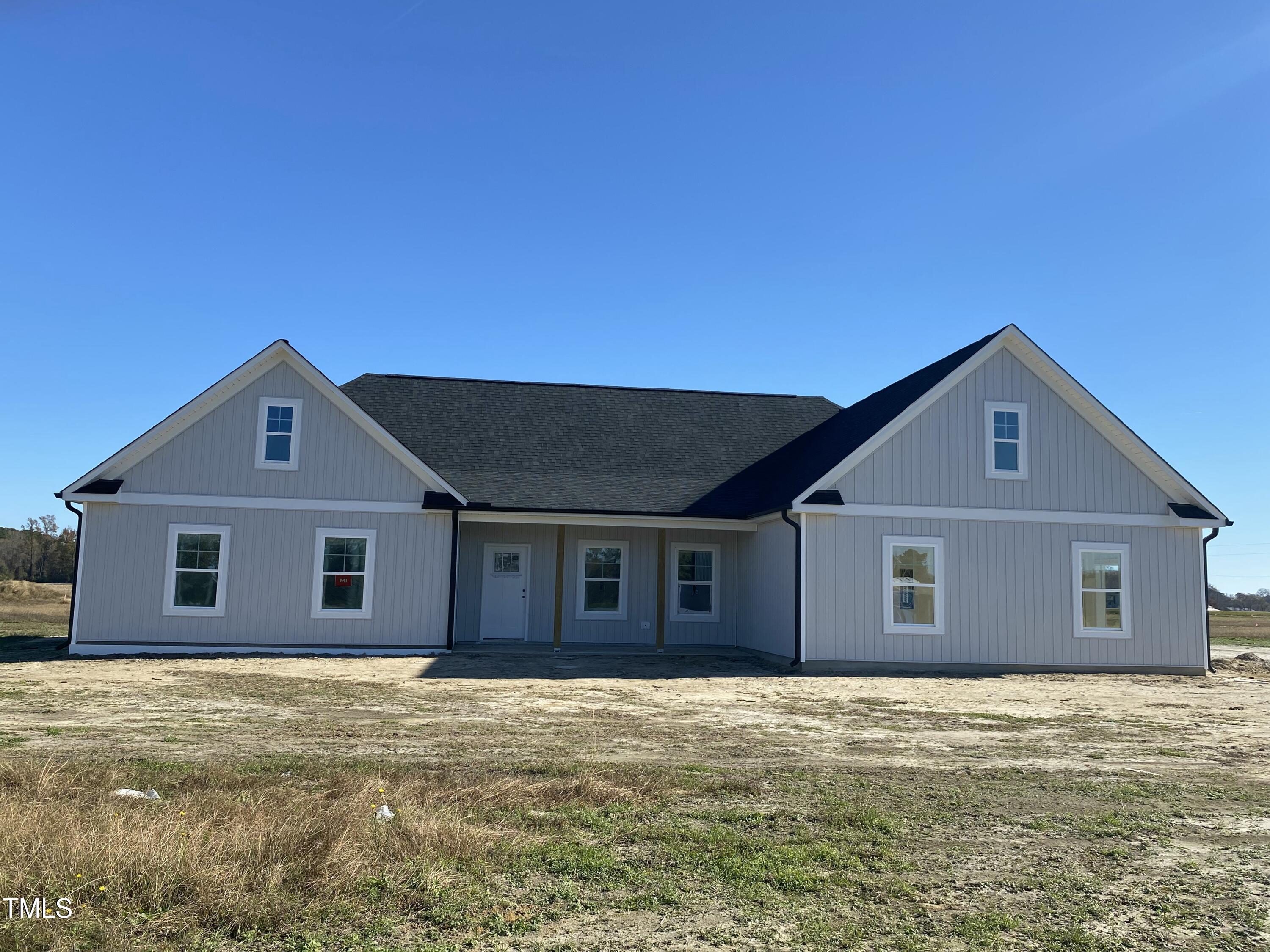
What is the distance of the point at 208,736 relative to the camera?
908 cm

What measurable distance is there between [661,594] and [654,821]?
1335 centimetres

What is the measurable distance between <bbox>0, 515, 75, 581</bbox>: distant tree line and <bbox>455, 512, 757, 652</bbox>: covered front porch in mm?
35814

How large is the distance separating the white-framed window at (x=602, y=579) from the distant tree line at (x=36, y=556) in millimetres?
→ 36930

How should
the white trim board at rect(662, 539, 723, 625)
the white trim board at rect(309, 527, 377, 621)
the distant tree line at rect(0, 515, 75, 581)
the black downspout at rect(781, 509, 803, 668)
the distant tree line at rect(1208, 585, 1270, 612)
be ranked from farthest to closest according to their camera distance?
1. the distant tree line at rect(1208, 585, 1270, 612)
2. the distant tree line at rect(0, 515, 75, 581)
3. the white trim board at rect(662, 539, 723, 625)
4. the white trim board at rect(309, 527, 377, 621)
5. the black downspout at rect(781, 509, 803, 668)

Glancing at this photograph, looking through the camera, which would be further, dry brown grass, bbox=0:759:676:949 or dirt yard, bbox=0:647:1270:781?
dirt yard, bbox=0:647:1270:781

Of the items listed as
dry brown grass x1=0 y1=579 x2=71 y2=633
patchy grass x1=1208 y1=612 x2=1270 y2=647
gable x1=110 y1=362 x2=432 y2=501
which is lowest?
dry brown grass x1=0 y1=579 x2=71 y2=633

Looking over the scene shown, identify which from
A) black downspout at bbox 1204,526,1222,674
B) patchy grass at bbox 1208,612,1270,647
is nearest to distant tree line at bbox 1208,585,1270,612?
patchy grass at bbox 1208,612,1270,647

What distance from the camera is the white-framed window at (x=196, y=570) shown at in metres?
17.4

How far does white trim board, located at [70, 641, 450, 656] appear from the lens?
1705cm

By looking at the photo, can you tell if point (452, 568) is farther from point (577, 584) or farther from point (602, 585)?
point (602, 585)

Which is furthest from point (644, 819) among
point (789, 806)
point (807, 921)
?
point (807, 921)

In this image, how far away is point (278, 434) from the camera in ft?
58.7

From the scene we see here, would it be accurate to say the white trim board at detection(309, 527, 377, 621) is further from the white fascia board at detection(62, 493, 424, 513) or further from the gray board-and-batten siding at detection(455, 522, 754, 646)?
the gray board-and-batten siding at detection(455, 522, 754, 646)

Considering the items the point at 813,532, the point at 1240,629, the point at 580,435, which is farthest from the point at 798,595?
the point at 1240,629
